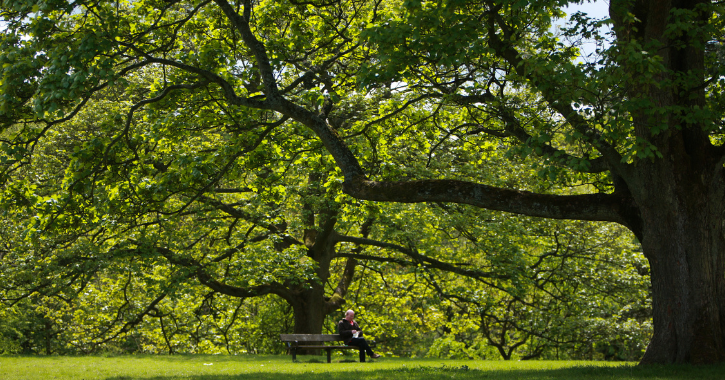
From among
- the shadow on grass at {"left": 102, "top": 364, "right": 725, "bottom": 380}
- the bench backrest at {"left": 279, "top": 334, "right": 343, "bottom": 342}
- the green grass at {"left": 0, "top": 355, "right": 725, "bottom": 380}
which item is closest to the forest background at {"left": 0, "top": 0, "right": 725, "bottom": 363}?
the shadow on grass at {"left": 102, "top": 364, "right": 725, "bottom": 380}

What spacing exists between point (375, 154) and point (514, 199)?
410cm

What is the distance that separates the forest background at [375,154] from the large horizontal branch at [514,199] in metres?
0.04

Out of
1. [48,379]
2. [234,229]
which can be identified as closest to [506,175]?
[234,229]

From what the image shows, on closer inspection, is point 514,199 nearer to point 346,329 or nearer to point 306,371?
point 306,371

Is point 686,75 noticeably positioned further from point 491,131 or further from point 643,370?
point 643,370

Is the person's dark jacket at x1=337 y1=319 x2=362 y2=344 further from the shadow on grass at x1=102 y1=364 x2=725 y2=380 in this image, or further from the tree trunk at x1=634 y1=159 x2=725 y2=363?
the tree trunk at x1=634 y1=159 x2=725 y2=363

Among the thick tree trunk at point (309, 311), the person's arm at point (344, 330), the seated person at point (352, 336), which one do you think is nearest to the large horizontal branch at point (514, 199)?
the seated person at point (352, 336)

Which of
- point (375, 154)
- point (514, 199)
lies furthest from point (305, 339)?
point (514, 199)

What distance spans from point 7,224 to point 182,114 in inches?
362

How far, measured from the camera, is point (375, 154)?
Result: 13188 mm

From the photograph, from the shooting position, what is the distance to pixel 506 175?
19.0 metres

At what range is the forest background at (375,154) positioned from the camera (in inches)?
349

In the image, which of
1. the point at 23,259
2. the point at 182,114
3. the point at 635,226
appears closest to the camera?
the point at 635,226

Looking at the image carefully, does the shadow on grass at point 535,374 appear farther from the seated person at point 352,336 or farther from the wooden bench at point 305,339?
the seated person at point 352,336
